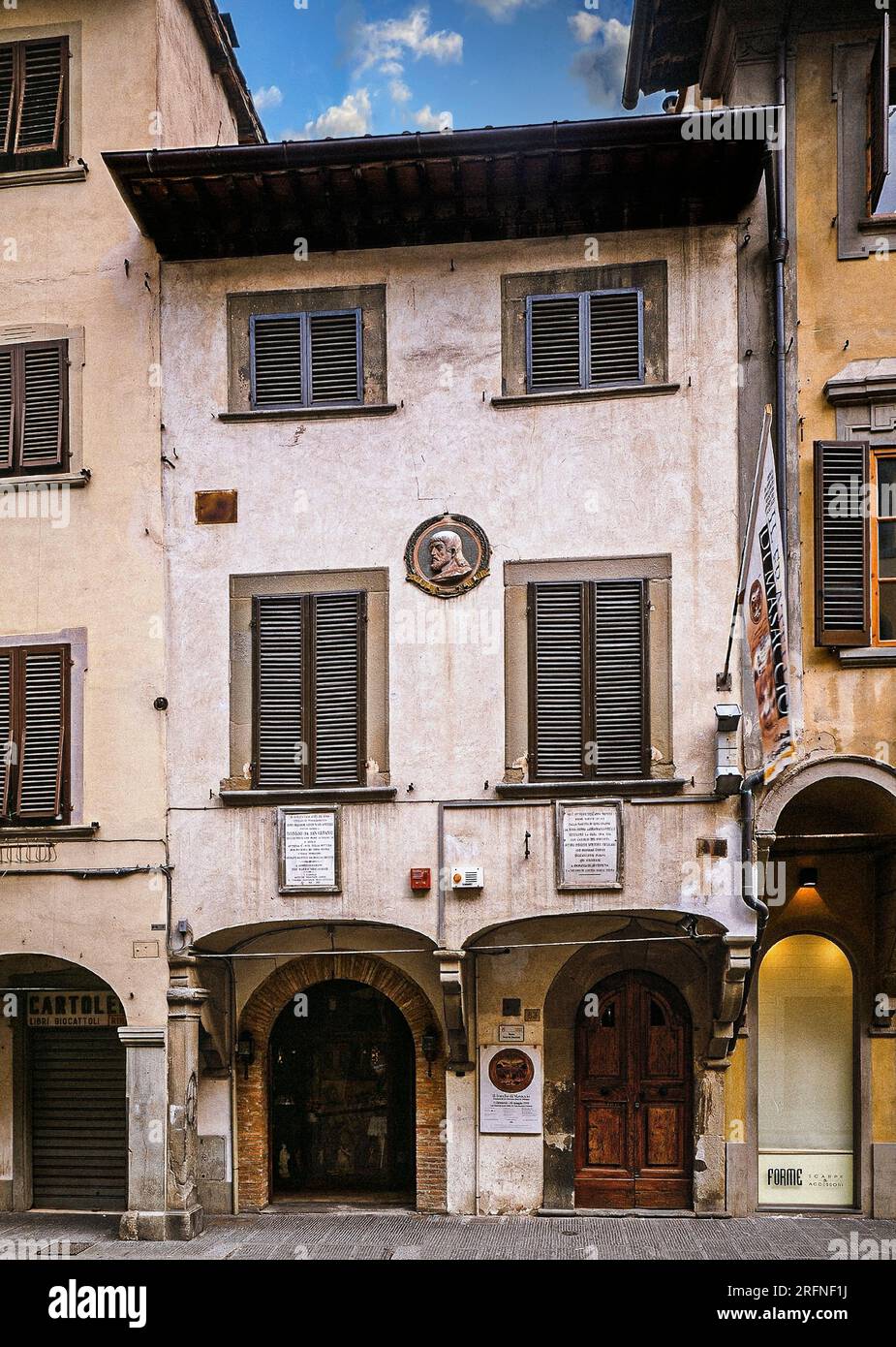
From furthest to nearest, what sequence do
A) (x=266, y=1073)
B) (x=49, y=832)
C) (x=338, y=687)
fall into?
(x=266, y=1073)
(x=49, y=832)
(x=338, y=687)

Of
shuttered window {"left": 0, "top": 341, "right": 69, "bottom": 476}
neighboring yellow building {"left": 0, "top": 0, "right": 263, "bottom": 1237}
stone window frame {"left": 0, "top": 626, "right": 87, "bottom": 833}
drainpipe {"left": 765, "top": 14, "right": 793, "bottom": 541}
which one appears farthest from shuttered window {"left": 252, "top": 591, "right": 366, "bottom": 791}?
drainpipe {"left": 765, "top": 14, "right": 793, "bottom": 541}

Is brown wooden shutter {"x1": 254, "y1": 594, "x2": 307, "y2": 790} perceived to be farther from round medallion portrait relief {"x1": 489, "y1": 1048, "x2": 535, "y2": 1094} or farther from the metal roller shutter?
the metal roller shutter

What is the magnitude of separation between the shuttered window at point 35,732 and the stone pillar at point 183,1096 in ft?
7.46

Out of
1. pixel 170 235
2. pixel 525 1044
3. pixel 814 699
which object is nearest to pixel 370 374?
pixel 170 235

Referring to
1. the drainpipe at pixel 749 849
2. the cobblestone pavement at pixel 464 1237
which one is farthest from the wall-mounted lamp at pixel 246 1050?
the drainpipe at pixel 749 849

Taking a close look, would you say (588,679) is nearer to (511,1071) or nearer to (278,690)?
(278,690)

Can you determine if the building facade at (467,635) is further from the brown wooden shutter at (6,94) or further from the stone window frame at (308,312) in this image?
the brown wooden shutter at (6,94)

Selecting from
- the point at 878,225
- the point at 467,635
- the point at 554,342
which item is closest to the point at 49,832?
the point at 467,635

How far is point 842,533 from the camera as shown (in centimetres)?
1290

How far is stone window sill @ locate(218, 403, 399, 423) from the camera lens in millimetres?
13656

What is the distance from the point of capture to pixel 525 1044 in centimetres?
1380

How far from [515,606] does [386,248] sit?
4145 mm

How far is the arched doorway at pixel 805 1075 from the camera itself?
1370 centimetres

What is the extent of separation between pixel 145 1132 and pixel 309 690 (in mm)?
4829
